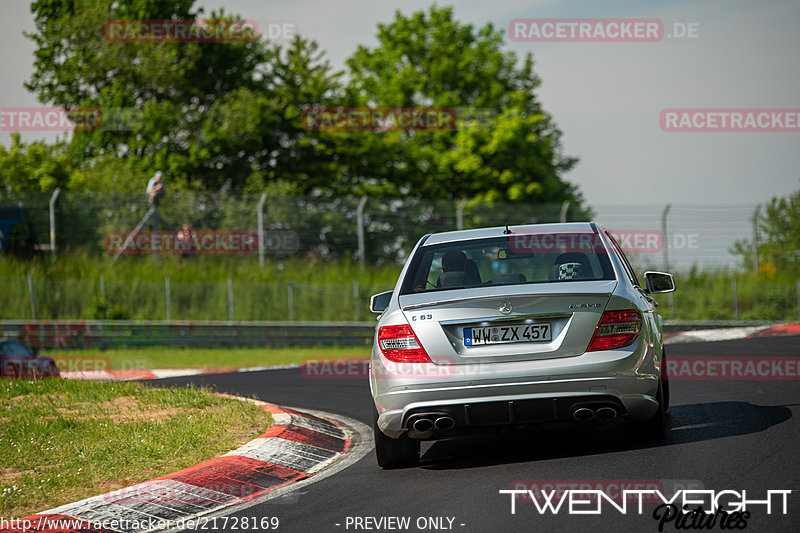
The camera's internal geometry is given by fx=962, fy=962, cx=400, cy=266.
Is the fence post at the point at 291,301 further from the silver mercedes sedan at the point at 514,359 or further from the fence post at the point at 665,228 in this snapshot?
the silver mercedes sedan at the point at 514,359

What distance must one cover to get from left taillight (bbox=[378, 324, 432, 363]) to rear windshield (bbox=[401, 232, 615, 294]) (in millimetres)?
511

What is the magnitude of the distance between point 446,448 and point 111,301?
21489 millimetres

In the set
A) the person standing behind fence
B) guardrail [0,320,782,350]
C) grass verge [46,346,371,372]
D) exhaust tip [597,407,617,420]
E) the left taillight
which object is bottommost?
grass verge [46,346,371,372]

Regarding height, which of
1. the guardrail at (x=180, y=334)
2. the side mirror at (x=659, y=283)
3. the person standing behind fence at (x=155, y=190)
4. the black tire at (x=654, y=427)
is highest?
the person standing behind fence at (x=155, y=190)

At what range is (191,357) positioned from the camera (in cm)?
2308

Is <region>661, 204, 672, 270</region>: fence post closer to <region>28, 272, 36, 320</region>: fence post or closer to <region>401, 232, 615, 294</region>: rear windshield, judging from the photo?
<region>28, 272, 36, 320</region>: fence post

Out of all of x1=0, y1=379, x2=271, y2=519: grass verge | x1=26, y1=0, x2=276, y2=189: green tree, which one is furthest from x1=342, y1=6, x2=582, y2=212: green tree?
x1=0, y1=379, x2=271, y2=519: grass verge

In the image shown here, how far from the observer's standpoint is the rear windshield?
6.89 meters

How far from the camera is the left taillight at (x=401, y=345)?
20.5ft

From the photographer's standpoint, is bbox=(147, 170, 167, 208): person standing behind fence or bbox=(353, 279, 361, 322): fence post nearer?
bbox=(353, 279, 361, 322): fence post

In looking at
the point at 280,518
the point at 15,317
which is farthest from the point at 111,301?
the point at 280,518

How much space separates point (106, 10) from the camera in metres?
42.8

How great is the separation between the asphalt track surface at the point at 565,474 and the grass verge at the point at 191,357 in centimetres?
1390

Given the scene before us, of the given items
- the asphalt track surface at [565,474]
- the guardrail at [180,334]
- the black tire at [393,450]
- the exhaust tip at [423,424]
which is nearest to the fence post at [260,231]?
the guardrail at [180,334]
